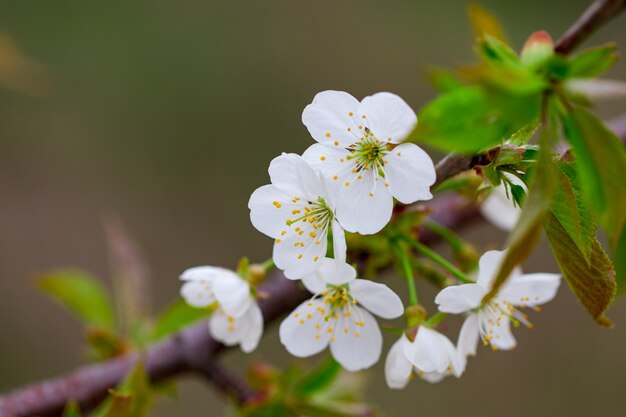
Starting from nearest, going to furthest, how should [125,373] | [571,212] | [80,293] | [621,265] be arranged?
[571,212]
[621,265]
[125,373]
[80,293]

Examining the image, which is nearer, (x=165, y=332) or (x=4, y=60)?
(x=165, y=332)

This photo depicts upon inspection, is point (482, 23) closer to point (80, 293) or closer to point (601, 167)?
point (601, 167)

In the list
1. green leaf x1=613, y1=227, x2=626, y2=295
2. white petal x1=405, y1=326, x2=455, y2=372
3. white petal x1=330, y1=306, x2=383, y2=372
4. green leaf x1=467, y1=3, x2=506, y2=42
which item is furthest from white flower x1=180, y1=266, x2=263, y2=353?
green leaf x1=467, y1=3, x2=506, y2=42

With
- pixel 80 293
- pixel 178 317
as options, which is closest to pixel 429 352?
pixel 178 317

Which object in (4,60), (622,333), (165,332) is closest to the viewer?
(165,332)

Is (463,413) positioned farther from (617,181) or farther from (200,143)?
(617,181)

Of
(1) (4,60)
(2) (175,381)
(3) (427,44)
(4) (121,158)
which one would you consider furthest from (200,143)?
(2) (175,381)
